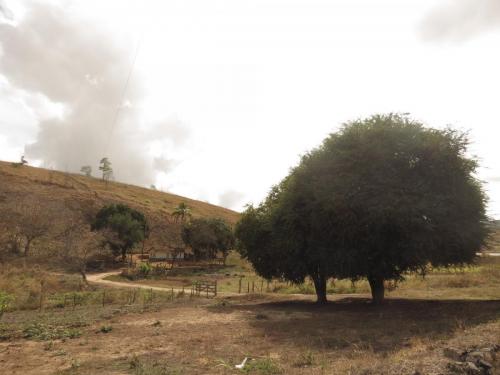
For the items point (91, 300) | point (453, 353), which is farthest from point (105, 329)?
point (453, 353)

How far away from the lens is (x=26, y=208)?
7112 cm

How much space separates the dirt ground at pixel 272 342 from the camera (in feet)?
39.4

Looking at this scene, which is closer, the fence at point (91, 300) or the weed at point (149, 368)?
the weed at point (149, 368)

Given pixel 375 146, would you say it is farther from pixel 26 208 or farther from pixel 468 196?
pixel 26 208

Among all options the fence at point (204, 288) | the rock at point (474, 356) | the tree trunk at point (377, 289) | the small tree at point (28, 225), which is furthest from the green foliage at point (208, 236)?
the rock at point (474, 356)

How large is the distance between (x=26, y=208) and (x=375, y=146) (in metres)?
68.3

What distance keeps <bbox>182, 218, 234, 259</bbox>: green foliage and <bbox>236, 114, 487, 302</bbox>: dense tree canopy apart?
167 feet

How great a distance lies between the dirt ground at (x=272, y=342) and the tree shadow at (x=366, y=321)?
1.8 inches

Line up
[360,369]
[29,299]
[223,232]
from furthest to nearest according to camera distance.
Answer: [223,232], [29,299], [360,369]

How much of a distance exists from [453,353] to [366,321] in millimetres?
9735

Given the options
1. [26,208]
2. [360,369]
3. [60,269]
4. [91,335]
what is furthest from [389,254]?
[26,208]

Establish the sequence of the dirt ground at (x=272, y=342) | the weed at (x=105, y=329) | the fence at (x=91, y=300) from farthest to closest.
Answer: the fence at (x=91, y=300)
the weed at (x=105, y=329)
the dirt ground at (x=272, y=342)

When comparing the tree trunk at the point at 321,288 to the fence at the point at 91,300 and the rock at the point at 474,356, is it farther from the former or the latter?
the rock at the point at 474,356

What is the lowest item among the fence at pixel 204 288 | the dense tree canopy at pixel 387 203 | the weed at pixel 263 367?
the weed at pixel 263 367
